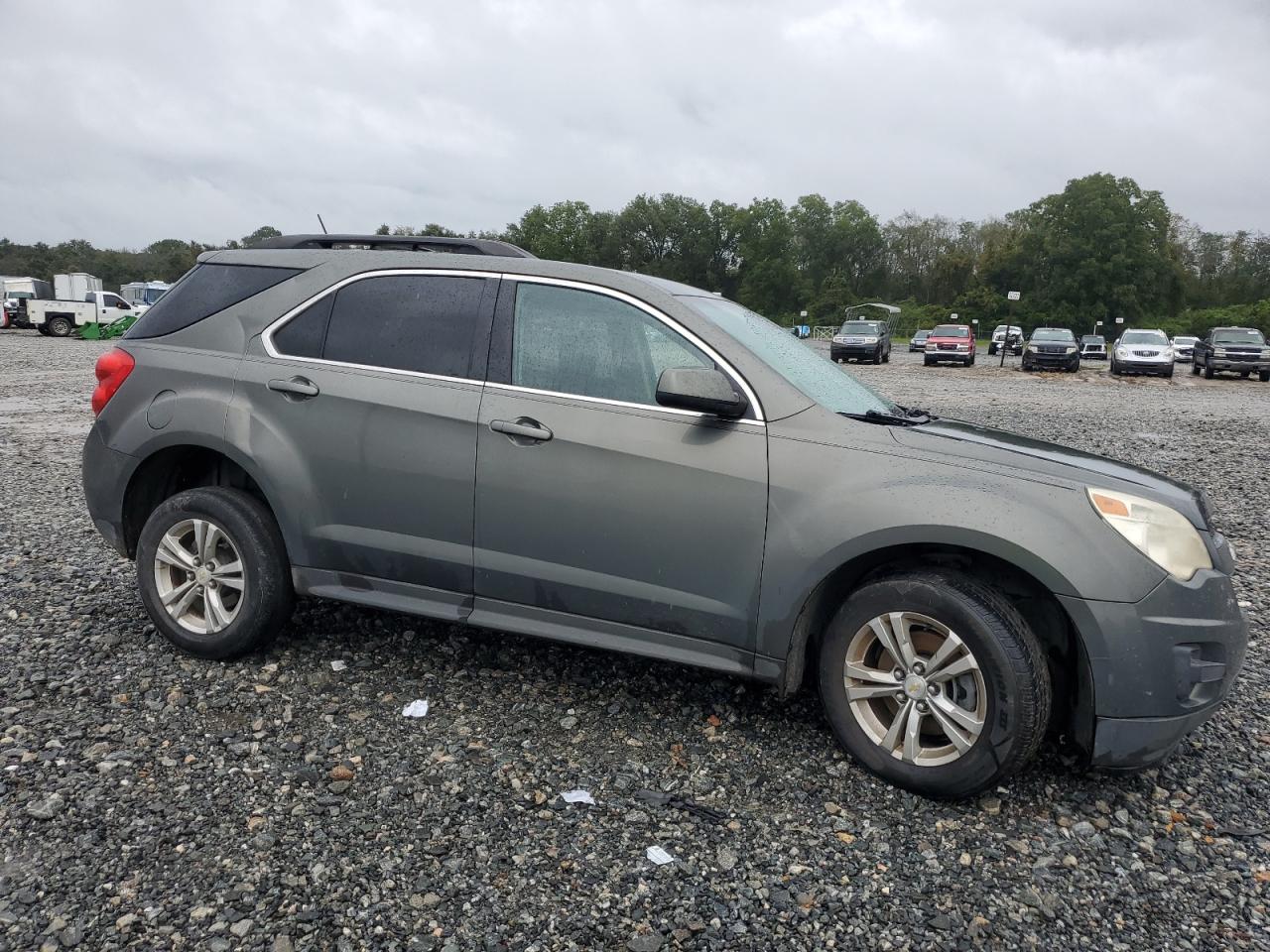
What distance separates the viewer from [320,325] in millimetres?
3822

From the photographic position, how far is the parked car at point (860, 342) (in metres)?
35.1

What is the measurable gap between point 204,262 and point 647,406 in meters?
2.30

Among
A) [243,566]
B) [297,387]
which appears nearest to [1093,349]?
[297,387]

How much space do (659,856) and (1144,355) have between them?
32.6 meters

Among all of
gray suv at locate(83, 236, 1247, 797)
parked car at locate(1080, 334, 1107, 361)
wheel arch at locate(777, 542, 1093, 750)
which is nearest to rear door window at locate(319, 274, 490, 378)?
gray suv at locate(83, 236, 1247, 797)

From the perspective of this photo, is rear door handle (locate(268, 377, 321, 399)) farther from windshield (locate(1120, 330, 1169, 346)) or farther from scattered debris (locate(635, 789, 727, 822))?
windshield (locate(1120, 330, 1169, 346))

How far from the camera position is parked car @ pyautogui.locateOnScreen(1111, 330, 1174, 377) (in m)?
30.2

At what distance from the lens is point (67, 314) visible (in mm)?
35812

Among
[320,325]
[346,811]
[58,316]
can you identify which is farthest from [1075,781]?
[58,316]

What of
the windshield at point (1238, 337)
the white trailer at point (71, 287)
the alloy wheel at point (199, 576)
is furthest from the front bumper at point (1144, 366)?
the white trailer at point (71, 287)

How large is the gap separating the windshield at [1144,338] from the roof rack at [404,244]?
105 feet

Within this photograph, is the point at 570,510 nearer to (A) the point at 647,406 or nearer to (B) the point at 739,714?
(A) the point at 647,406

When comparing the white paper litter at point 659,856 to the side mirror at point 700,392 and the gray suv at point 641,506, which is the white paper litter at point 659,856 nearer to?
the gray suv at point 641,506

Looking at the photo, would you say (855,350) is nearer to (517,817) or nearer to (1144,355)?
(1144,355)
